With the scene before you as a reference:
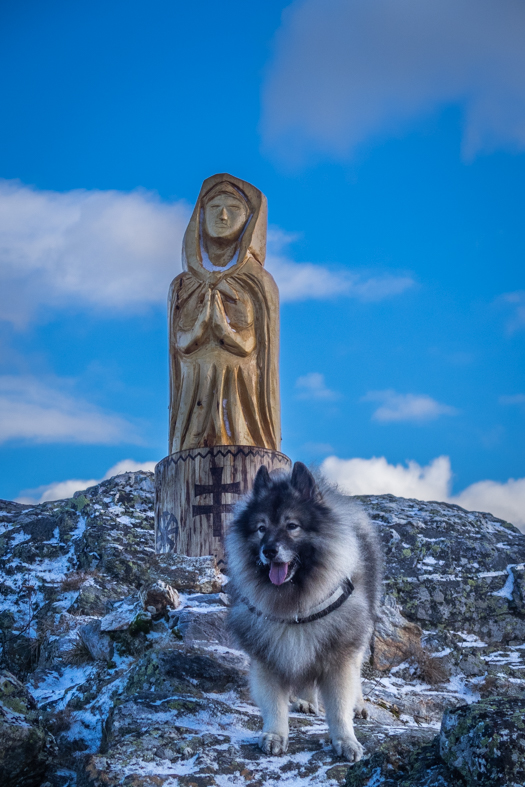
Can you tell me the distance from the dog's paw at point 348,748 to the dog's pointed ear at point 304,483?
1587 millimetres

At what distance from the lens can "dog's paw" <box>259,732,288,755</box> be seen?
166 inches

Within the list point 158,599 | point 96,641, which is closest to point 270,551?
point 158,599

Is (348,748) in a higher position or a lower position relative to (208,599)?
lower

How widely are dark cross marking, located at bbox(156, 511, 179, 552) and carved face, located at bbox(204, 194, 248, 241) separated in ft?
14.3

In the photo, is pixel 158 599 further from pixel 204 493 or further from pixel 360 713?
pixel 360 713

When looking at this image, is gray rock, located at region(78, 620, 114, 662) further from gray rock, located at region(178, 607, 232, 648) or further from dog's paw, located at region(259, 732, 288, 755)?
dog's paw, located at region(259, 732, 288, 755)

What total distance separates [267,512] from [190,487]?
4363 mm

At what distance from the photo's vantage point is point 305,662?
4.39m

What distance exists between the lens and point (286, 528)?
171 inches

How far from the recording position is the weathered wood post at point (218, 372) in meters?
8.55

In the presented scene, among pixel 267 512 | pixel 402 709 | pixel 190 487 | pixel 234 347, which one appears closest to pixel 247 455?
pixel 190 487

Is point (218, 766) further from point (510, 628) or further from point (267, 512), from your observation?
point (510, 628)

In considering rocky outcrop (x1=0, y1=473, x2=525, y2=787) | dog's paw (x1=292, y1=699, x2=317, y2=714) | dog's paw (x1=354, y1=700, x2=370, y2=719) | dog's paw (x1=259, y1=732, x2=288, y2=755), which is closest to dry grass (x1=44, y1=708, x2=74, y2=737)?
rocky outcrop (x1=0, y1=473, x2=525, y2=787)

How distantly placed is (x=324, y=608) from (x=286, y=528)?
2.20ft
